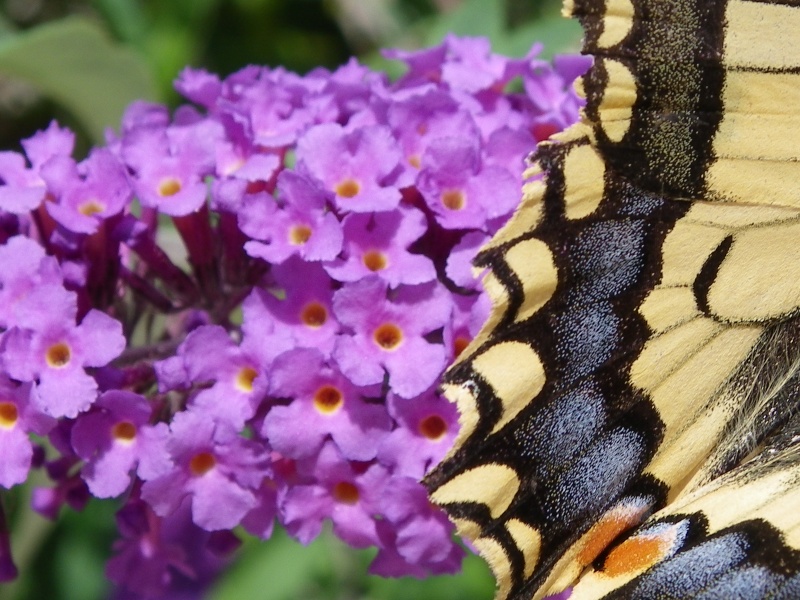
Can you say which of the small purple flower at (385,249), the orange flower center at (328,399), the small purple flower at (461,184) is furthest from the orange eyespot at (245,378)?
the small purple flower at (461,184)

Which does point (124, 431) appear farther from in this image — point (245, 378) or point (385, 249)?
point (385, 249)

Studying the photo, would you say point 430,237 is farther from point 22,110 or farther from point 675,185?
point 22,110

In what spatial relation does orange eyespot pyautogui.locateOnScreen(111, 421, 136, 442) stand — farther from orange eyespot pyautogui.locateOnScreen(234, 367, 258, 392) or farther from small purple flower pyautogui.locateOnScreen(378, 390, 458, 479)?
small purple flower pyautogui.locateOnScreen(378, 390, 458, 479)

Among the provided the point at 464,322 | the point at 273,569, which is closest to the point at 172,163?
the point at 464,322

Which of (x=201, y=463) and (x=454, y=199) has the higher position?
(x=454, y=199)

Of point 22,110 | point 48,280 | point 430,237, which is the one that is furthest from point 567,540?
point 22,110
